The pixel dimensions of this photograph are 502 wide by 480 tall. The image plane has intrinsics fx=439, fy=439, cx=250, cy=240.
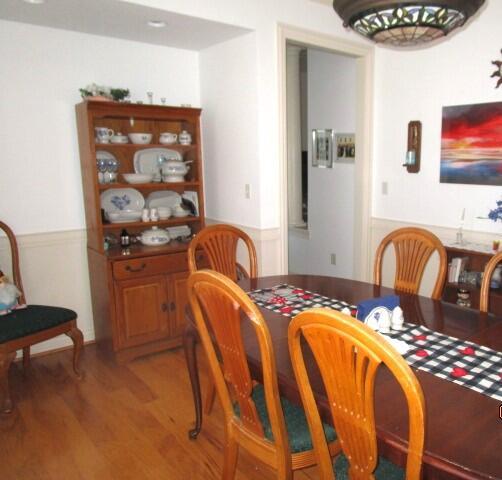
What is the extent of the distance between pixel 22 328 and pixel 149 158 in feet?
5.20

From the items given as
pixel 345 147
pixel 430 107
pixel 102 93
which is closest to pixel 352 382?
pixel 102 93

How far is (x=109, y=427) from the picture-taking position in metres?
2.28

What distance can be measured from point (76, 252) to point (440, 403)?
275 cm

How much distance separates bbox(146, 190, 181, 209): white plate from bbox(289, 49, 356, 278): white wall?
4.97 feet

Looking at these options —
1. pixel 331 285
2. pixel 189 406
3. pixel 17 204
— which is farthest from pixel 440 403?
pixel 17 204

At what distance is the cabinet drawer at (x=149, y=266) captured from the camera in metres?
2.92

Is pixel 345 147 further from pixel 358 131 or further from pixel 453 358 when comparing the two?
pixel 453 358

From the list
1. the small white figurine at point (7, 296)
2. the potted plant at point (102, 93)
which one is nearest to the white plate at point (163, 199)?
the potted plant at point (102, 93)

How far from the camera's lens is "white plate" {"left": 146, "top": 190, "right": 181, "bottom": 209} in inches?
139

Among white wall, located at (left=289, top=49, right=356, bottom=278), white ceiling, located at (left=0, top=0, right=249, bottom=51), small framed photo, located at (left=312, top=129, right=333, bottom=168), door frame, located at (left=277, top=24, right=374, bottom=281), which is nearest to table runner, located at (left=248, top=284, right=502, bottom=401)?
door frame, located at (left=277, top=24, right=374, bottom=281)

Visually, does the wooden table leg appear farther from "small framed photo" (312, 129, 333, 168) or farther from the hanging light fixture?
"small framed photo" (312, 129, 333, 168)

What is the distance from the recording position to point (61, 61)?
3.01m

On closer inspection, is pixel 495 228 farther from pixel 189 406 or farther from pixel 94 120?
pixel 94 120

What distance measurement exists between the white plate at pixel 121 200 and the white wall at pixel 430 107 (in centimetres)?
198
